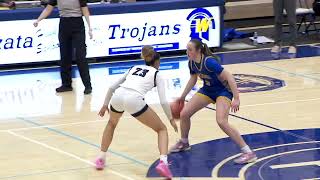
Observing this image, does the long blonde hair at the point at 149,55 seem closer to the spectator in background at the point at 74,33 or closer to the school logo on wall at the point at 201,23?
the spectator in background at the point at 74,33

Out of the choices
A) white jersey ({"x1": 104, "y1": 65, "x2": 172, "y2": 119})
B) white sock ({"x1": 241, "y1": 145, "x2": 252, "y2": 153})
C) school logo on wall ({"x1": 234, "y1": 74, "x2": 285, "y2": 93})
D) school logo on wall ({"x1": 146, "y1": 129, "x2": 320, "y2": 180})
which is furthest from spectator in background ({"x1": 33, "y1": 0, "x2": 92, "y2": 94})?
white sock ({"x1": 241, "y1": 145, "x2": 252, "y2": 153})

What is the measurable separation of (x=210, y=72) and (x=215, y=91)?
0.30 m

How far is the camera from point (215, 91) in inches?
345

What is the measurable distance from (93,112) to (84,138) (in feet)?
5.11

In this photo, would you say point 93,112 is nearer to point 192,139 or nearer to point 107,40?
point 192,139

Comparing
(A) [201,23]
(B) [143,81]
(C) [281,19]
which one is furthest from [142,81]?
(C) [281,19]

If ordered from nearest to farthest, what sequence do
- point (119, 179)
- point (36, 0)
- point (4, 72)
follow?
point (119, 179) < point (4, 72) < point (36, 0)

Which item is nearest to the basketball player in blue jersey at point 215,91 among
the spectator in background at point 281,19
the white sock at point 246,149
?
the white sock at point 246,149

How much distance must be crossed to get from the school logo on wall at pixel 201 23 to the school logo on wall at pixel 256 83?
2614 mm

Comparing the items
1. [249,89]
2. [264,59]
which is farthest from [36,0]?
[249,89]

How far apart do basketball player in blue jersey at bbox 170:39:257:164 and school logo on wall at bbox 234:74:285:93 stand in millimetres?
4064

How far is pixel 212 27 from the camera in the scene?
16719 mm

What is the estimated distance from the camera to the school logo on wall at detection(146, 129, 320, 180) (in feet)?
26.7

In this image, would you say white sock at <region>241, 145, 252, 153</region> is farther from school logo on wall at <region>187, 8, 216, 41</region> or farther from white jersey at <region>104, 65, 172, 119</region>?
school logo on wall at <region>187, 8, 216, 41</region>
